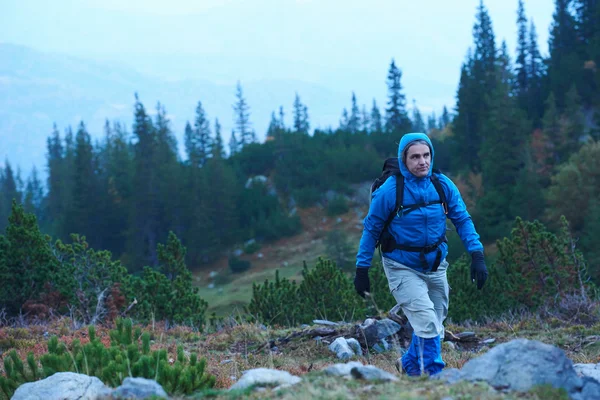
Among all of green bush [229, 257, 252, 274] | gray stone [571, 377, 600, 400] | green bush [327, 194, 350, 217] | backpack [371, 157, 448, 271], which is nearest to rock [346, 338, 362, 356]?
backpack [371, 157, 448, 271]

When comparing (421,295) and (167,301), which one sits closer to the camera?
(421,295)

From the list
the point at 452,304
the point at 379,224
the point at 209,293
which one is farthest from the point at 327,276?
the point at 209,293

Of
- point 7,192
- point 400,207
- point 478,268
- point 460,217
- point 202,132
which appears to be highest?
point 202,132

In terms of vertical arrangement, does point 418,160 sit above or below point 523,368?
above

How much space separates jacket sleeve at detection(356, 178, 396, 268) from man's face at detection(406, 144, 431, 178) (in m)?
0.18

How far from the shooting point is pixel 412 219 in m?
A: 4.80

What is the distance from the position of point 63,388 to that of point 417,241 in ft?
8.97

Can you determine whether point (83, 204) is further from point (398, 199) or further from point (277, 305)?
point (398, 199)

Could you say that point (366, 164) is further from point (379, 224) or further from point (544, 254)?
point (379, 224)

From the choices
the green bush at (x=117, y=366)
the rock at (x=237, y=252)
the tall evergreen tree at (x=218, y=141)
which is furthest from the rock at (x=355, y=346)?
the tall evergreen tree at (x=218, y=141)

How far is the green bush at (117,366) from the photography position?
403cm

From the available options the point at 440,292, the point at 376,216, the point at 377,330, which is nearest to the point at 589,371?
the point at 440,292

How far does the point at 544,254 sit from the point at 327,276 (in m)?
4.53

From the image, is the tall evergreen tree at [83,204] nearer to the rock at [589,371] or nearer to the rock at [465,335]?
the rock at [465,335]
